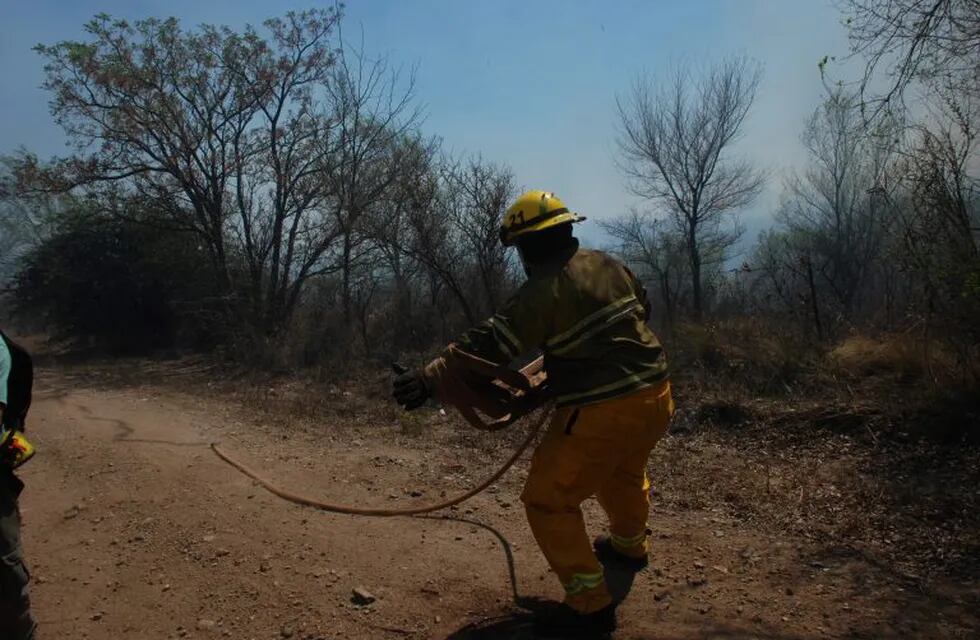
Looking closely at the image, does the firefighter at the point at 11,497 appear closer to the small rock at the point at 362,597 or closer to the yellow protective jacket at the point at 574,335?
the small rock at the point at 362,597

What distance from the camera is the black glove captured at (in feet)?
10.3

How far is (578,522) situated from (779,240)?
2260cm

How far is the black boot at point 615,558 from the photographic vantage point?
3.75 m

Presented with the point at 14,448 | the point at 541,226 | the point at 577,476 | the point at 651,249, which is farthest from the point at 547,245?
the point at 651,249

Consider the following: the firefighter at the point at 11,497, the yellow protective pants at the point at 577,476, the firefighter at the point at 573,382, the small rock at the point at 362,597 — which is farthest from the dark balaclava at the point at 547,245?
the firefighter at the point at 11,497

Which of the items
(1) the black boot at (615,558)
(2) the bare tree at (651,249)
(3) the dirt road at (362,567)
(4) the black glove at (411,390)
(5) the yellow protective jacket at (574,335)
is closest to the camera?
(5) the yellow protective jacket at (574,335)

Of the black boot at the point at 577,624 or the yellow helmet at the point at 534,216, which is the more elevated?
the yellow helmet at the point at 534,216

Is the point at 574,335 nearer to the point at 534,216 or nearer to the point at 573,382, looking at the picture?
the point at 573,382

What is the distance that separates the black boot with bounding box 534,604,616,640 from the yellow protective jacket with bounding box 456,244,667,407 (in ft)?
3.10

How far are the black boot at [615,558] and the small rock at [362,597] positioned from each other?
1.28m

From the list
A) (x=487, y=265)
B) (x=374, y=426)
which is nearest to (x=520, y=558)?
(x=374, y=426)

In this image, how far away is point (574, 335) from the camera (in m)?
3.04

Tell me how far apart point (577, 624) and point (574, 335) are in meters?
1.30

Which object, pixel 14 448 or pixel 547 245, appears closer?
pixel 14 448
